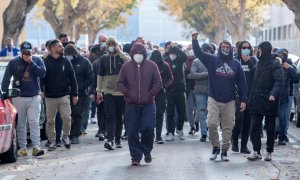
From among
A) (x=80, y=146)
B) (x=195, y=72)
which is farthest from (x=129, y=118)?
(x=195, y=72)

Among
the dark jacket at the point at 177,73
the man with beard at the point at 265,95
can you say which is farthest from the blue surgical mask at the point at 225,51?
the dark jacket at the point at 177,73

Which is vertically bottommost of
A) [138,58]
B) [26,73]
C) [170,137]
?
[170,137]

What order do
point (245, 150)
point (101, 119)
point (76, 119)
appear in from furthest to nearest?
point (101, 119) < point (76, 119) < point (245, 150)

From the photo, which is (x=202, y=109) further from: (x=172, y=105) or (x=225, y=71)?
(x=225, y=71)

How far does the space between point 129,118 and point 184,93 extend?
176 inches

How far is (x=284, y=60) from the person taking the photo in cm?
1656

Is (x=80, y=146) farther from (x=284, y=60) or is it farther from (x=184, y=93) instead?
(x=284, y=60)

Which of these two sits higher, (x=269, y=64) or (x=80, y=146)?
(x=269, y=64)

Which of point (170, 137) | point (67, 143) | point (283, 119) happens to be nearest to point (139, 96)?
point (67, 143)

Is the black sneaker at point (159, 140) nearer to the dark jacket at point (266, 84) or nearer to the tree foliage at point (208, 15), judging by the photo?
the dark jacket at point (266, 84)

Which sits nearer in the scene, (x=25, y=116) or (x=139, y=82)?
(x=139, y=82)

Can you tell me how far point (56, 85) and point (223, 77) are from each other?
10.1 feet

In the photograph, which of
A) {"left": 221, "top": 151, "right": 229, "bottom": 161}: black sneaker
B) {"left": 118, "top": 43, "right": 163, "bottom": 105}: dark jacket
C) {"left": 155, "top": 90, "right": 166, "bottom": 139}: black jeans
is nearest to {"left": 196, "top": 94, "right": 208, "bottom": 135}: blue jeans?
{"left": 155, "top": 90, "right": 166, "bottom": 139}: black jeans

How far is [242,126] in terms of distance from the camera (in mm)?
14992
